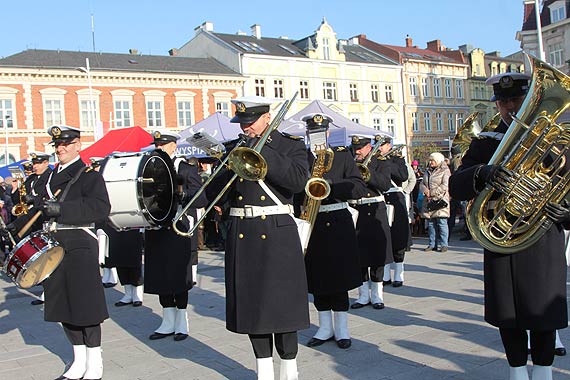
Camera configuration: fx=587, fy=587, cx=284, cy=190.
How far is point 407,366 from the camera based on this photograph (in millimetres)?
5211

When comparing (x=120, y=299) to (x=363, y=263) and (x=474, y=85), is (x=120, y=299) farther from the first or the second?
(x=474, y=85)

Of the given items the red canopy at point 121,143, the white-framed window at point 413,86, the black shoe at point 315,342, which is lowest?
the black shoe at point 315,342

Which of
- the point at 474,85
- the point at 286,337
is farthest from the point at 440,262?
the point at 474,85

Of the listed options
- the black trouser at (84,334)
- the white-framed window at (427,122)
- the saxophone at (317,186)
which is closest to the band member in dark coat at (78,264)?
the black trouser at (84,334)

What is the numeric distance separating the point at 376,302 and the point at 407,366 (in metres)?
2.41

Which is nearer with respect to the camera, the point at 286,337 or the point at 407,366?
the point at 286,337

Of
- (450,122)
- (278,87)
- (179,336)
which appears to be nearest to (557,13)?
(450,122)

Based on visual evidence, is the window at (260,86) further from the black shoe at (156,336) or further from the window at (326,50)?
the black shoe at (156,336)

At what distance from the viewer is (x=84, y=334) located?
544cm

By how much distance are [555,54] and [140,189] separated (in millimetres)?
46845

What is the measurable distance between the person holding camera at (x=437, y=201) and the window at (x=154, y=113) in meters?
32.4

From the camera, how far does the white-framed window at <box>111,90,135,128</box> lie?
4103 centimetres

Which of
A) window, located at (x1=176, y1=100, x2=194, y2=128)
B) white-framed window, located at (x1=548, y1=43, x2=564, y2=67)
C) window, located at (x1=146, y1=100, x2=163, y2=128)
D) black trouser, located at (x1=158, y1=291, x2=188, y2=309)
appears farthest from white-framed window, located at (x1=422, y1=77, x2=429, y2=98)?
black trouser, located at (x1=158, y1=291, x2=188, y2=309)

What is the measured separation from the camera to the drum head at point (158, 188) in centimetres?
625
